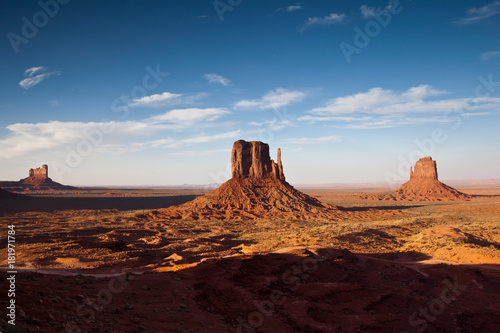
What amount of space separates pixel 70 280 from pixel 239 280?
7921 millimetres

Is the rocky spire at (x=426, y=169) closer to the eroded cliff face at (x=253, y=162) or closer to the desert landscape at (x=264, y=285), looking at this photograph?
the eroded cliff face at (x=253, y=162)

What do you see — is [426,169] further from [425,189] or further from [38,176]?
[38,176]

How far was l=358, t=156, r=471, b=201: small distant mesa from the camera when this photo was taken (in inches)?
4305

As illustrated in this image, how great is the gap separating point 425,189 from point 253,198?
8708cm

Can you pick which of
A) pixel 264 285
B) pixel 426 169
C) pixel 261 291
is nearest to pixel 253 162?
pixel 264 285

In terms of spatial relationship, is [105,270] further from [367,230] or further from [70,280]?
[367,230]

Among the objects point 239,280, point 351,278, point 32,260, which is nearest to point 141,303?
point 239,280

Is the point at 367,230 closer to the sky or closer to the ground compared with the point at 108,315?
closer to the ground

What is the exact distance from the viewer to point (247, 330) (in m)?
10.2

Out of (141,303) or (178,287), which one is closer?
(141,303)

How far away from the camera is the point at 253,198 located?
6531 centimetres

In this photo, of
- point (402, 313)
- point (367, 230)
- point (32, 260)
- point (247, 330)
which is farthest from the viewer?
point (367, 230)

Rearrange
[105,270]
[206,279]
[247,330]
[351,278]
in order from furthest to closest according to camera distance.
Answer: [105,270] < [351,278] < [206,279] < [247,330]

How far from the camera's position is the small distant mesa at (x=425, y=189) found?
109350 mm
